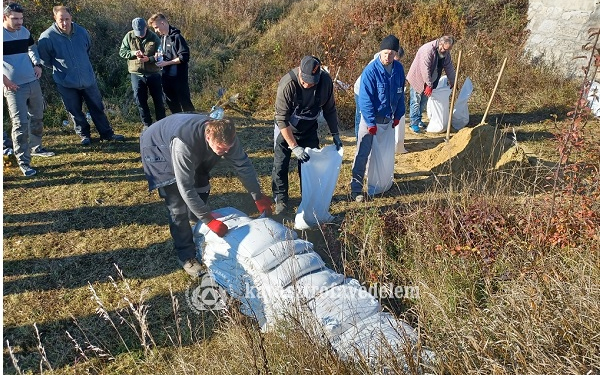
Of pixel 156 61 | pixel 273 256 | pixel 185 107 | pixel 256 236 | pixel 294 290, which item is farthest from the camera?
pixel 185 107

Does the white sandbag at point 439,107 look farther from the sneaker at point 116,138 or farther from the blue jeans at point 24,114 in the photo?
the blue jeans at point 24,114

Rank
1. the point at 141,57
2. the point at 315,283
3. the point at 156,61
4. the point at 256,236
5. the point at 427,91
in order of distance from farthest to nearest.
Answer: the point at 427,91 < the point at 156,61 < the point at 141,57 < the point at 256,236 < the point at 315,283

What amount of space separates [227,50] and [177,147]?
653 cm

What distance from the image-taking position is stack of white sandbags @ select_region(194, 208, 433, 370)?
246 centimetres

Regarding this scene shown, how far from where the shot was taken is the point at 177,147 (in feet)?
10.5

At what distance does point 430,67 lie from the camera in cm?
580

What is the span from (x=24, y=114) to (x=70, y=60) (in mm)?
796

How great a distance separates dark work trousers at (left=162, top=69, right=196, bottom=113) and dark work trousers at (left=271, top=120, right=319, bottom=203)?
250cm

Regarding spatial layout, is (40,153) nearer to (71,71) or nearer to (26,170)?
(26,170)

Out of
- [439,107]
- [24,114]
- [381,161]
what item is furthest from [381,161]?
[24,114]

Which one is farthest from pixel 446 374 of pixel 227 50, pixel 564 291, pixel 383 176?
pixel 227 50

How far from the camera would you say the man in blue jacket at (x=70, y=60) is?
5086 millimetres

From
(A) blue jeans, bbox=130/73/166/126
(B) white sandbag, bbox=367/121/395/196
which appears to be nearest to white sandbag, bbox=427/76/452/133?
(B) white sandbag, bbox=367/121/395/196

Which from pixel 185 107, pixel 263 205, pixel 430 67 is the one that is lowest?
pixel 263 205
